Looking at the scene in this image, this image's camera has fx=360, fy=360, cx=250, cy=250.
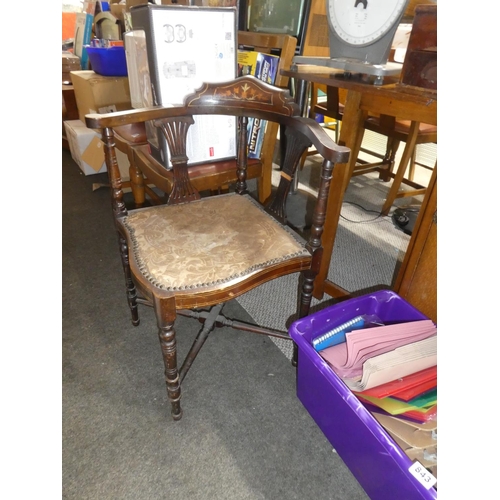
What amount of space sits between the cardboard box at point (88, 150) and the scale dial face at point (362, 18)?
169cm

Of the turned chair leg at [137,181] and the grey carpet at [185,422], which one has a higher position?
the turned chair leg at [137,181]

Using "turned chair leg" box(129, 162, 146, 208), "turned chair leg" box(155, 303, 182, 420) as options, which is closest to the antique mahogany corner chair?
"turned chair leg" box(155, 303, 182, 420)

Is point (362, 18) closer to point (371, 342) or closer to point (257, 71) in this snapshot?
point (257, 71)

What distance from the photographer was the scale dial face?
0.94 meters

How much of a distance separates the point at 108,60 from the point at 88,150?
62cm

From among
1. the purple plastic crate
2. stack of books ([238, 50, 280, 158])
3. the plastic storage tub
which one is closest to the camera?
the purple plastic crate

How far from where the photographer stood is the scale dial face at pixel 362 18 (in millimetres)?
941

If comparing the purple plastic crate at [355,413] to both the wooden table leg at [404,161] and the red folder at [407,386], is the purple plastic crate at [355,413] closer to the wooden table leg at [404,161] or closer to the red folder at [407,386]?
the red folder at [407,386]

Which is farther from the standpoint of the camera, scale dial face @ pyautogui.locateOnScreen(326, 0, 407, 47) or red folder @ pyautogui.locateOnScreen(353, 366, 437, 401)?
scale dial face @ pyautogui.locateOnScreen(326, 0, 407, 47)

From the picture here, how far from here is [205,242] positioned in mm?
963

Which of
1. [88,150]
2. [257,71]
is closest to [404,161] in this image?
[257,71]

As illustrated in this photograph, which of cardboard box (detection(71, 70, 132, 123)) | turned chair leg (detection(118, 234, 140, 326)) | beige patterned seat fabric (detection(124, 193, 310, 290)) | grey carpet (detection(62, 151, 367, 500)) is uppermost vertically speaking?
cardboard box (detection(71, 70, 132, 123))

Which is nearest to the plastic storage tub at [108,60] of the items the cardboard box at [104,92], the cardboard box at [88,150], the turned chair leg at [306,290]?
the cardboard box at [104,92]

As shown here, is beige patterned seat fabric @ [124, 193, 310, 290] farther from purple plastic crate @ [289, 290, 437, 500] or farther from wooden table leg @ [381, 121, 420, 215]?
wooden table leg @ [381, 121, 420, 215]
